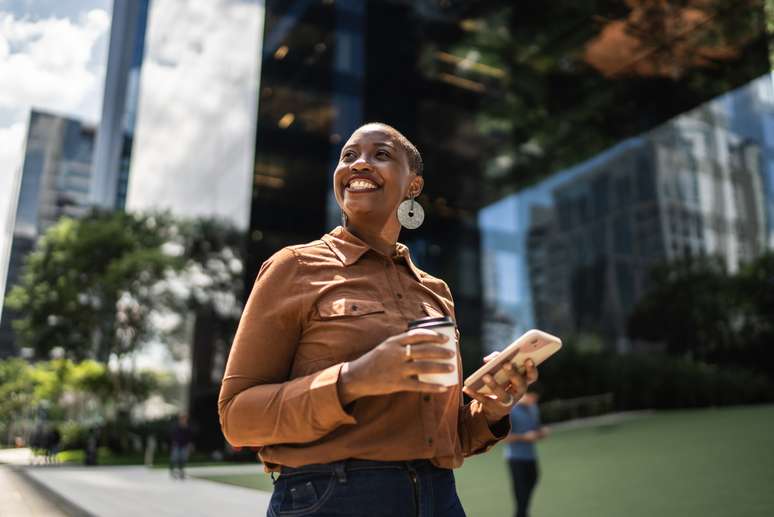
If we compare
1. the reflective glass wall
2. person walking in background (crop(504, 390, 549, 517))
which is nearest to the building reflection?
the reflective glass wall

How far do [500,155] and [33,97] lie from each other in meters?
17.1

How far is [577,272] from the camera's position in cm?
2061

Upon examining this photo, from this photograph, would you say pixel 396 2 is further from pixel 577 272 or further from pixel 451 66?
pixel 577 272

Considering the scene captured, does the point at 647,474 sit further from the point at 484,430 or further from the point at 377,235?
the point at 377,235

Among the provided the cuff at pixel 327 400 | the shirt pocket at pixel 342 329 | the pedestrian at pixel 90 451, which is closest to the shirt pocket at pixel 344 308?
the shirt pocket at pixel 342 329

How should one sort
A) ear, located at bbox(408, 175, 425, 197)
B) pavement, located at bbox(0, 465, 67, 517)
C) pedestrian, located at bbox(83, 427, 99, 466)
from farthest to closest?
pedestrian, located at bbox(83, 427, 99, 466) → pavement, located at bbox(0, 465, 67, 517) → ear, located at bbox(408, 175, 425, 197)

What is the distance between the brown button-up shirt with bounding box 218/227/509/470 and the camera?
1.04m

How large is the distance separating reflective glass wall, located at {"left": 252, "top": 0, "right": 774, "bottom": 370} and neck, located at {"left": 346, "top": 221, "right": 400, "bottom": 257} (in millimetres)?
6694

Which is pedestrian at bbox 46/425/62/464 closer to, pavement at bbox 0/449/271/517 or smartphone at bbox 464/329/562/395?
pavement at bbox 0/449/271/517

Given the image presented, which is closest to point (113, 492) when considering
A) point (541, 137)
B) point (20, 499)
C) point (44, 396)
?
point (44, 396)

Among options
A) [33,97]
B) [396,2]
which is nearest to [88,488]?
[33,97]

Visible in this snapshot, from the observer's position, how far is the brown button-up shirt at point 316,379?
1.04 meters

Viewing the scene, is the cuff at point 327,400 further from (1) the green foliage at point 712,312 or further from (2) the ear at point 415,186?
(1) the green foliage at point 712,312

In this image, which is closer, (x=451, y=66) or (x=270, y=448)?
(x=270, y=448)
